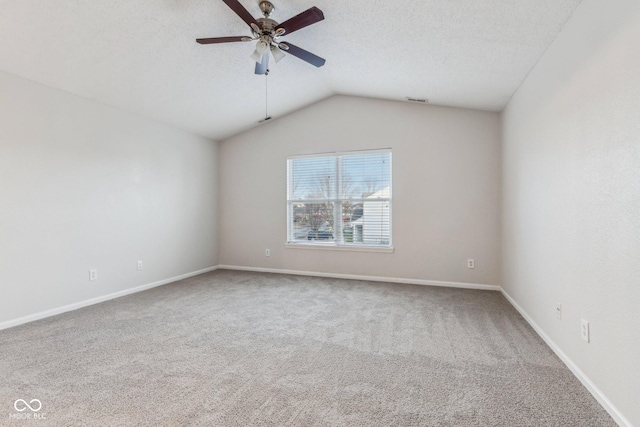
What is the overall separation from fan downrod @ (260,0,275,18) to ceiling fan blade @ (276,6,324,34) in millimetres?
275

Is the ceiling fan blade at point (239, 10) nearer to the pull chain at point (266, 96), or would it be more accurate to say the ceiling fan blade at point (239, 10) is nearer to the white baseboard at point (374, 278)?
the pull chain at point (266, 96)

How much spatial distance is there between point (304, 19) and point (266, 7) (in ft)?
1.69

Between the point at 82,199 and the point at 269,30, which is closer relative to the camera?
the point at 269,30

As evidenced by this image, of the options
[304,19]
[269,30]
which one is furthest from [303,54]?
[304,19]

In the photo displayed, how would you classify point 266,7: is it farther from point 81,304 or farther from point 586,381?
point 81,304

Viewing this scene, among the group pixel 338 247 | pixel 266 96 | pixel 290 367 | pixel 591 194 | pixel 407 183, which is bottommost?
pixel 290 367

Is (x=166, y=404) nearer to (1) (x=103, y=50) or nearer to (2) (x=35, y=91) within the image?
(1) (x=103, y=50)

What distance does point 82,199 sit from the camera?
11.4ft

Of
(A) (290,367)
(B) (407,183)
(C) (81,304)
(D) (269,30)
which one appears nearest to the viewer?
(A) (290,367)

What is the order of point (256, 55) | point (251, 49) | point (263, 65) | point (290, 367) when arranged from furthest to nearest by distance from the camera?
point (251, 49)
point (263, 65)
point (256, 55)
point (290, 367)

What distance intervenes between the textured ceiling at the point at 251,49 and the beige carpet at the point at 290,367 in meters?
2.46

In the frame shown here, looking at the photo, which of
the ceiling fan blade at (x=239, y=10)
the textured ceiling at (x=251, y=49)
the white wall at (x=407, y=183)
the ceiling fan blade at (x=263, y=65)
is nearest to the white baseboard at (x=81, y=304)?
the white wall at (x=407, y=183)

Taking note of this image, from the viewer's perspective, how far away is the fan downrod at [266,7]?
2.52m

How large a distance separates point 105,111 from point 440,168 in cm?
443
